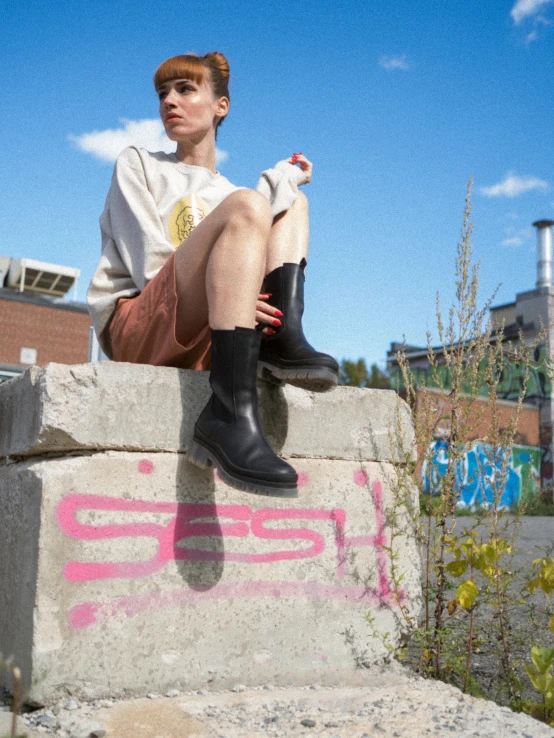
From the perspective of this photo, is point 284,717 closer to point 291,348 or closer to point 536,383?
point 291,348

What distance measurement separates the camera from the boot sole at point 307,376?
7.13ft

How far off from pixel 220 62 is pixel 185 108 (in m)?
0.29

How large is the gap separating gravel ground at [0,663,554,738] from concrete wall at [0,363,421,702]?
78 mm

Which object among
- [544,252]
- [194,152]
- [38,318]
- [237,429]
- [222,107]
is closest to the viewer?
[237,429]

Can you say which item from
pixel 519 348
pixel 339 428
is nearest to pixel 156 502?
pixel 339 428

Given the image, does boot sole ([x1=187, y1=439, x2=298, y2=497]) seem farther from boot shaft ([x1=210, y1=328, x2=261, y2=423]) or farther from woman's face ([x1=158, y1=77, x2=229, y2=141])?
woman's face ([x1=158, y1=77, x2=229, y2=141])

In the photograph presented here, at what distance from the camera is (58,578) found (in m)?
1.97

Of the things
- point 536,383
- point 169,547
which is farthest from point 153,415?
point 536,383

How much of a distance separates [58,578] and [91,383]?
0.55 metres

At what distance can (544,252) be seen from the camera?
22.6 m

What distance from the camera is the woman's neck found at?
115 inches

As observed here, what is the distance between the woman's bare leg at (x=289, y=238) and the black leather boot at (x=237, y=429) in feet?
1.24

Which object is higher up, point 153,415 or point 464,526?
point 153,415

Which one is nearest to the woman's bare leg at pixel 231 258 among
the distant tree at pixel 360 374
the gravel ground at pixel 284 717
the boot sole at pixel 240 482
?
the boot sole at pixel 240 482
